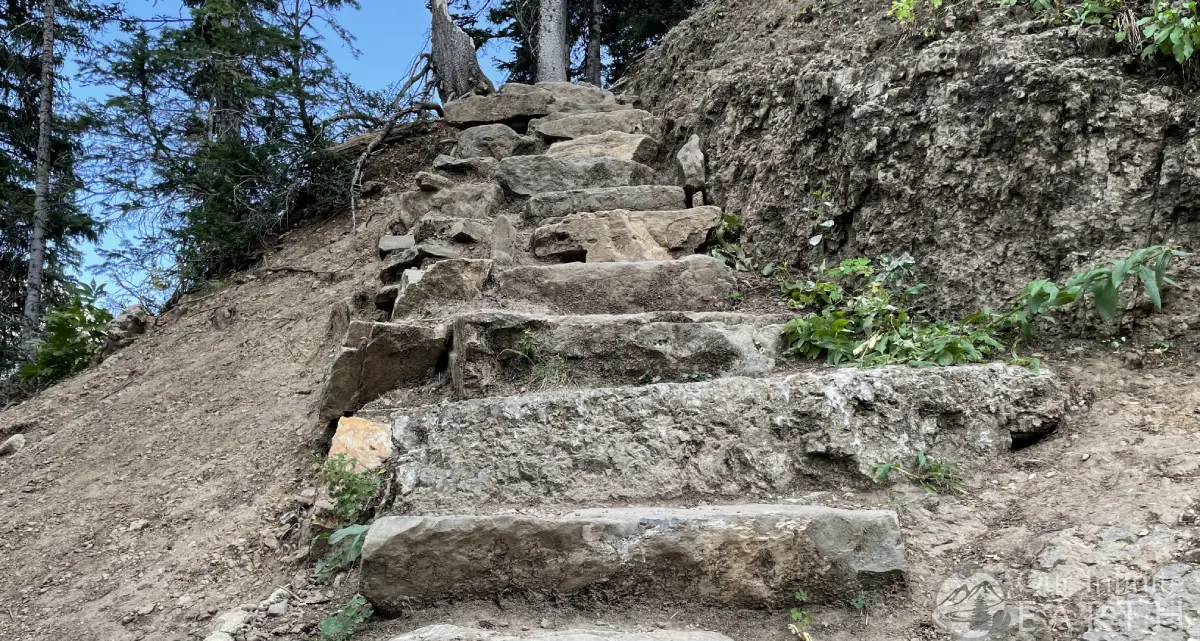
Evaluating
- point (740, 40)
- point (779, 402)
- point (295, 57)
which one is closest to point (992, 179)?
point (779, 402)

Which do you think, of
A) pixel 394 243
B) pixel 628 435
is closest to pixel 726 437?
pixel 628 435

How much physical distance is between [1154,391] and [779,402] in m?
1.32

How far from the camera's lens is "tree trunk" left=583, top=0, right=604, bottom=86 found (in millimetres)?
13977

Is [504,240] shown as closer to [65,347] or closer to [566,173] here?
[566,173]

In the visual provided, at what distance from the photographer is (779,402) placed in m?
2.65

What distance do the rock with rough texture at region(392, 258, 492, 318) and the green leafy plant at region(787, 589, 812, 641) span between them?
2405 millimetres

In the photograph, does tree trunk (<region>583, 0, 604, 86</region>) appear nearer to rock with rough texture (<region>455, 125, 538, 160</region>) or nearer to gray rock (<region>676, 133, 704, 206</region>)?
rock with rough texture (<region>455, 125, 538, 160</region>)

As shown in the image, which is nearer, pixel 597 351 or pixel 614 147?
pixel 597 351

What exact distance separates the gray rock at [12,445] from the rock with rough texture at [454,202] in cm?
283

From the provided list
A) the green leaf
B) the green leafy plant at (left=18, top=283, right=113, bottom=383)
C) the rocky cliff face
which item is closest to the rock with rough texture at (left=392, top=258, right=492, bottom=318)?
the rocky cliff face

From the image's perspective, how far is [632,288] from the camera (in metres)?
3.81

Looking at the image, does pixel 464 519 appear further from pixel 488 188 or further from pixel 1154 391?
pixel 488 188

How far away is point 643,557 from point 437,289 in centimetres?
216

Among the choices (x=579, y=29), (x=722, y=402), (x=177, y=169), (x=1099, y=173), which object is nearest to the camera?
(x=722, y=402)
